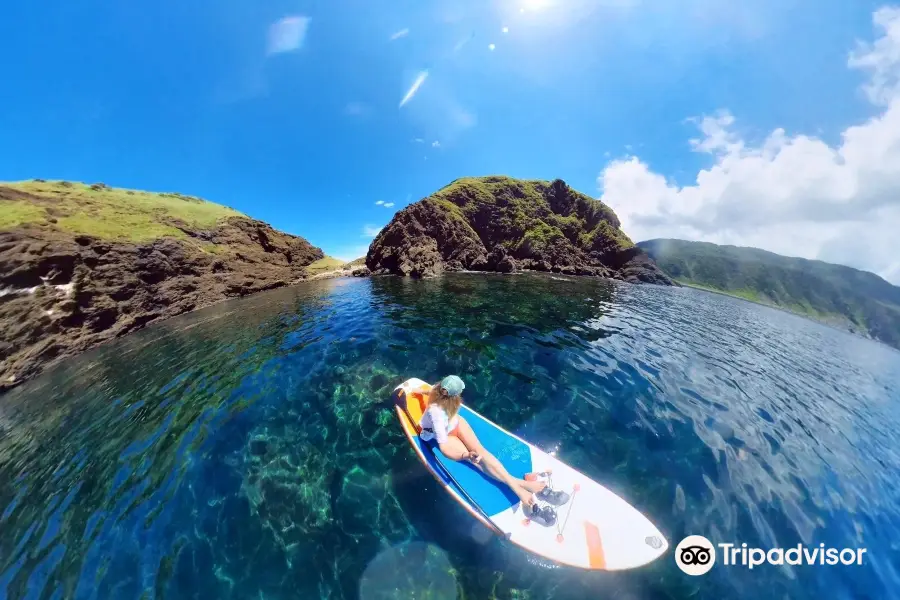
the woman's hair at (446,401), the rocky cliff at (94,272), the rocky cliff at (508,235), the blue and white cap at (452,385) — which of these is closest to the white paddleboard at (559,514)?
the woman's hair at (446,401)

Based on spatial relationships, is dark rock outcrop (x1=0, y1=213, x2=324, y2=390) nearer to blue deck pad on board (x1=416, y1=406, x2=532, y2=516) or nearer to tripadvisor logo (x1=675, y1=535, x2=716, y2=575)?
blue deck pad on board (x1=416, y1=406, x2=532, y2=516)

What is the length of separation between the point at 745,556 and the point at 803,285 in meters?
240

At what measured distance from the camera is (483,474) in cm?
718

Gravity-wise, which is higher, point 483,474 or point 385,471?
point 483,474

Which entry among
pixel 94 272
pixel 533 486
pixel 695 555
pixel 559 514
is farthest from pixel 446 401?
pixel 94 272

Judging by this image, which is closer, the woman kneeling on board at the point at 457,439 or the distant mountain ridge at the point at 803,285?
the woman kneeling on board at the point at 457,439

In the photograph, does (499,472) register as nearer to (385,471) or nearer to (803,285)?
(385,471)

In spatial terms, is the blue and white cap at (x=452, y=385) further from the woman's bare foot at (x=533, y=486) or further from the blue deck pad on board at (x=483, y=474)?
the woman's bare foot at (x=533, y=486)

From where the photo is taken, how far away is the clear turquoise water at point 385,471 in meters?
5.71

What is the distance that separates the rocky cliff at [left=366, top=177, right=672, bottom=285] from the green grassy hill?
38.6 meters

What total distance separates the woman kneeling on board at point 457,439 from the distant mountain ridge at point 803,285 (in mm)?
144194

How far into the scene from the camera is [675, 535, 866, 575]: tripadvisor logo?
5.95m

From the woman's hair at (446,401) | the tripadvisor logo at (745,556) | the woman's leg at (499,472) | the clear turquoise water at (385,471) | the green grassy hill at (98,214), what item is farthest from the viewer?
the green grassy hill at (98,214)

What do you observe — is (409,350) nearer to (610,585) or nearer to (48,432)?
(610,585)
